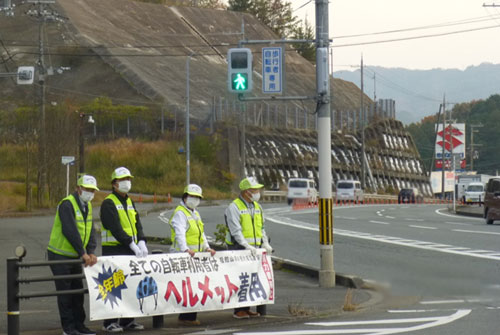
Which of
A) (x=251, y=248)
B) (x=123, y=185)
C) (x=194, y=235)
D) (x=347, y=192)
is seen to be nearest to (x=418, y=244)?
(x=251, y=248)

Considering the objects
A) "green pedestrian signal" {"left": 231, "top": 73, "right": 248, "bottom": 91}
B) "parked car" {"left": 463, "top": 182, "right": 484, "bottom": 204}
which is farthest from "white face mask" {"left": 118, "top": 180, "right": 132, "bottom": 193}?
"parked car" {"left": 463, "top": 182, "right": 484, "bottom": 204}

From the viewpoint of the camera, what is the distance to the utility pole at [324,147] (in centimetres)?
1545

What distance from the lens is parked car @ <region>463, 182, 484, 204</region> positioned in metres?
70.7

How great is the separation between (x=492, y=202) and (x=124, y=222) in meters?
27.0

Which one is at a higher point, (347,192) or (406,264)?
(347,192)

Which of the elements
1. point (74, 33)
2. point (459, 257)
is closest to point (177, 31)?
point (74, 33)

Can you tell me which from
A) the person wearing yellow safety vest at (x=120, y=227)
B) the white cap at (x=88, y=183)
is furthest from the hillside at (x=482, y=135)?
the white cap at (x=88, y=183)

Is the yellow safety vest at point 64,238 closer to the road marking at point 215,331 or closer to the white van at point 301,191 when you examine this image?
the road marking at point 215,331

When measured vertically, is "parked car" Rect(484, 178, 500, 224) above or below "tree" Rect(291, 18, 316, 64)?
below

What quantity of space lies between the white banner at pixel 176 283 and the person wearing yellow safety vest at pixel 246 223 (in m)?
0.20

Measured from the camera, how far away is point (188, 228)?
11672mm

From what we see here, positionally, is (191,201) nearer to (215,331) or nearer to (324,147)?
(215,331)

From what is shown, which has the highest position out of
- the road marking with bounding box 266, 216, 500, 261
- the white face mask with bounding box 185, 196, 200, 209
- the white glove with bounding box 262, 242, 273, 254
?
the white face mask with bounding box 185, 196, 200, 209

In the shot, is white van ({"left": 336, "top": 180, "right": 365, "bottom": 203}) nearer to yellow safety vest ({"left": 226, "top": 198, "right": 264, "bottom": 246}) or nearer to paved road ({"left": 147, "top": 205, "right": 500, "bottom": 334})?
paved road ({"left": 147, "top": 205, "right": 500, "bottom": 334})
